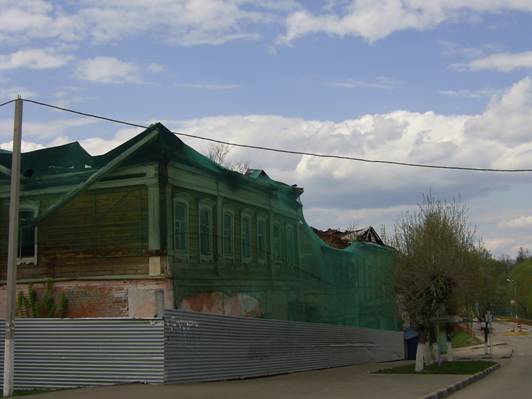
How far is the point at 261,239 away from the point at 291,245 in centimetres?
249

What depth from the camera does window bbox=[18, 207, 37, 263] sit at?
64.5ft

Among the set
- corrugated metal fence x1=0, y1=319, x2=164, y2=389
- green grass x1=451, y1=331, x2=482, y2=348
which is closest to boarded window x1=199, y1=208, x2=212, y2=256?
corrugated metal fence x1=0, y1=319, x2=164, y2=389

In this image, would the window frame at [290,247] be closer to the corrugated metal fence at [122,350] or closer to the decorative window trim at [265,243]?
the decorative window trim at [265,243]

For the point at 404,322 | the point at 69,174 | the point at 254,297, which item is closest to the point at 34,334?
the point at 69,174

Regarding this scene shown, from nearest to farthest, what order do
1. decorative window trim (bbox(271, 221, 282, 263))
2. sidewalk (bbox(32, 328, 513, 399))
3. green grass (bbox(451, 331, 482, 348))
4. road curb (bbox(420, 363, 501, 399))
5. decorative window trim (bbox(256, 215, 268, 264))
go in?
sidewalk (bbox(32, 328, 513, 399)) < road curb (bbox(420, 363, 501, 399)) < decorative window trim (bbox(256, 215, 268, 264)) < decorative window trim (bbox(271, 221, 282, 263)) < green grass (bbox(451, 331, 482, 348))

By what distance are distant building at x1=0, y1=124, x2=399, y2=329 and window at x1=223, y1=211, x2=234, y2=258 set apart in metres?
0.03

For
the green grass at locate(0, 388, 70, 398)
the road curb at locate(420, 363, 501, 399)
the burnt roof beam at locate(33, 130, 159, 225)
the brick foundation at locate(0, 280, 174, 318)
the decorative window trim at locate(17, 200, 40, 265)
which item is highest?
the burnt roof beam at locate(33, 130, 159, 225)

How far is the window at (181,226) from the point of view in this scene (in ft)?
62.2

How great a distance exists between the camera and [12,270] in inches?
597

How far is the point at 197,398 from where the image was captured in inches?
546

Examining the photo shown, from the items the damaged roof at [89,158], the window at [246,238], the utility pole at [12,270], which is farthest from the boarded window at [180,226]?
the utility pole at [12,270]

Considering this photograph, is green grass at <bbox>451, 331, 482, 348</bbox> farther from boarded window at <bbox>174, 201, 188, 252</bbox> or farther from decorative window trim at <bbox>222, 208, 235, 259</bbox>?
boarded window at <bbox>174, 201, 188, 252</bbox>

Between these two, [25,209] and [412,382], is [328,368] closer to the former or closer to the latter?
[412,382]

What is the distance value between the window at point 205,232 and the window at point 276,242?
13.9 ft
